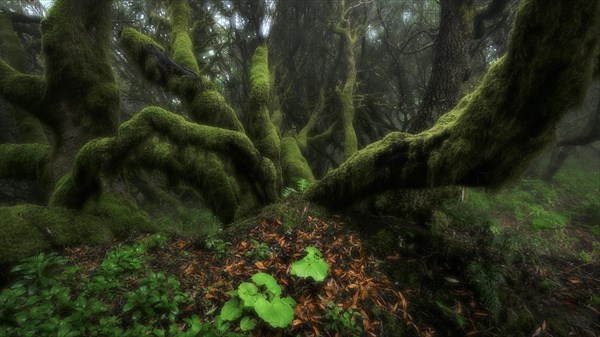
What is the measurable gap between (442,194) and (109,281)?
14.6 feet

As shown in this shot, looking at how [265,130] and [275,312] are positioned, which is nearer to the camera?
[275,312]

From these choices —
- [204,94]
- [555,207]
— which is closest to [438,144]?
[204,94]

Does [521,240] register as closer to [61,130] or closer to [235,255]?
[235,255]

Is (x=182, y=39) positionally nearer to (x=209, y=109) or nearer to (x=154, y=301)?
(x=209, y=109)

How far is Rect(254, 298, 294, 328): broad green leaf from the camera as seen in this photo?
7.91 feet

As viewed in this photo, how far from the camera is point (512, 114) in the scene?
2527 millimetres

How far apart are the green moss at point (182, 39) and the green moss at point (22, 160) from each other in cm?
342

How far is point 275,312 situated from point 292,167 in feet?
18.4

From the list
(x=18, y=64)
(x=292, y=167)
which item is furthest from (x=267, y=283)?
(x=18, y=64)

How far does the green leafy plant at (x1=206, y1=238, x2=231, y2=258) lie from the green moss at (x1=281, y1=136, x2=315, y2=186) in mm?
3863

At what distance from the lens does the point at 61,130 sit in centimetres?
629

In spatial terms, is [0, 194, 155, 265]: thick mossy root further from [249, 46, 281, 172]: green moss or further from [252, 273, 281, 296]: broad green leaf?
[252, 273, 281, 296]: broad green leaf

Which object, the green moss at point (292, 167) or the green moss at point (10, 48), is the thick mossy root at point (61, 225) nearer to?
the green moss at point (292, 167)

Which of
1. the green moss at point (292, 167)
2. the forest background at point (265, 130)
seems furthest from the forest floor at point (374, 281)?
the green moss at point (292, 167)
